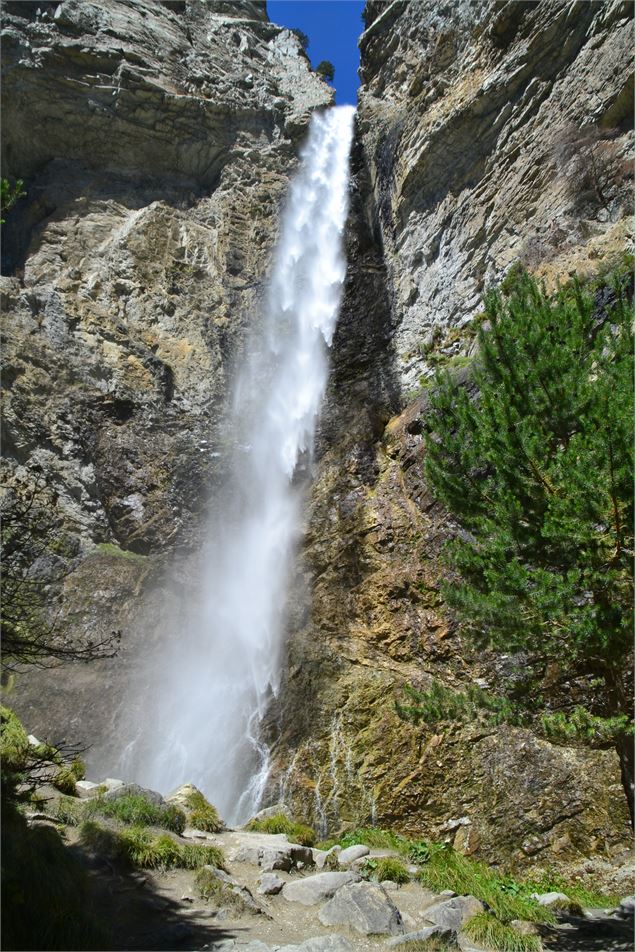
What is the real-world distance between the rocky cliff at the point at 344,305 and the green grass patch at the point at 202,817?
77.1 inches

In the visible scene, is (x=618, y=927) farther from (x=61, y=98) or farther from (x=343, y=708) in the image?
(x=61, y=98)

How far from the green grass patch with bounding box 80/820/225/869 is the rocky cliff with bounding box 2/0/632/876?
12.7 feet

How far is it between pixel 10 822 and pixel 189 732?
9.84 m

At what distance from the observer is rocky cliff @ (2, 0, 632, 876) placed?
13336mm

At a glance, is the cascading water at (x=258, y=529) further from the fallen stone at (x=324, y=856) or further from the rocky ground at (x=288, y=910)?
the rocky ground at (x=288, y=910)

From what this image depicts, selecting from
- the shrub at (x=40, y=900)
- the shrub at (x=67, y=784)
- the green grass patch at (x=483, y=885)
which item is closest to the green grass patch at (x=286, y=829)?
the green grass patch at (x=483, y=885)

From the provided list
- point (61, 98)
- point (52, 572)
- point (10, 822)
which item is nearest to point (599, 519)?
point (10, 822)

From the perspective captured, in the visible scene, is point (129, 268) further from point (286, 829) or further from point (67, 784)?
point (286, 829)

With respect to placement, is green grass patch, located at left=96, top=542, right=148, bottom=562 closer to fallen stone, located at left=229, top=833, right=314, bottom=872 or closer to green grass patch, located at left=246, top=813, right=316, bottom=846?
green grass patch, located at left=246, top=813, right=316, bottom=846

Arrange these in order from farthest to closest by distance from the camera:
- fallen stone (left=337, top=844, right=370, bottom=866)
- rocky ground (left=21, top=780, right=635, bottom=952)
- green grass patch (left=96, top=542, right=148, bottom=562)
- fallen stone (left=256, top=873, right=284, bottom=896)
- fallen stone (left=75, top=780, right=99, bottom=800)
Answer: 1. green grass patch (left=96, top=542, right=148, bottom=562)
2. fallen stone (left=75, top=780, right=99, bottom=800)
3. fallen stone (left=337, top=844, right=370, bottom=866)
4. fallen stone (left=256, top=873, right=284, bottom=896)
5. rocky ground (left=21, top=780, right=635, bottom=952)

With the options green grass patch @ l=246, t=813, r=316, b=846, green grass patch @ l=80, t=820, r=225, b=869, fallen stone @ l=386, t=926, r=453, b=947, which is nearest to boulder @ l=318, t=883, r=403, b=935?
fallen stone @ l=386, t=926, r=453, b=947

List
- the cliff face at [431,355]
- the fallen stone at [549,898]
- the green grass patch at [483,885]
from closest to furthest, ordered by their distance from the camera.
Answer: the green grass patch at [483,885] → the fallen stone at [549,898] → the cliff face at [431,355]

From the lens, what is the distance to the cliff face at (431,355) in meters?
12.2

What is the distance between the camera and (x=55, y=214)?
30109mm
